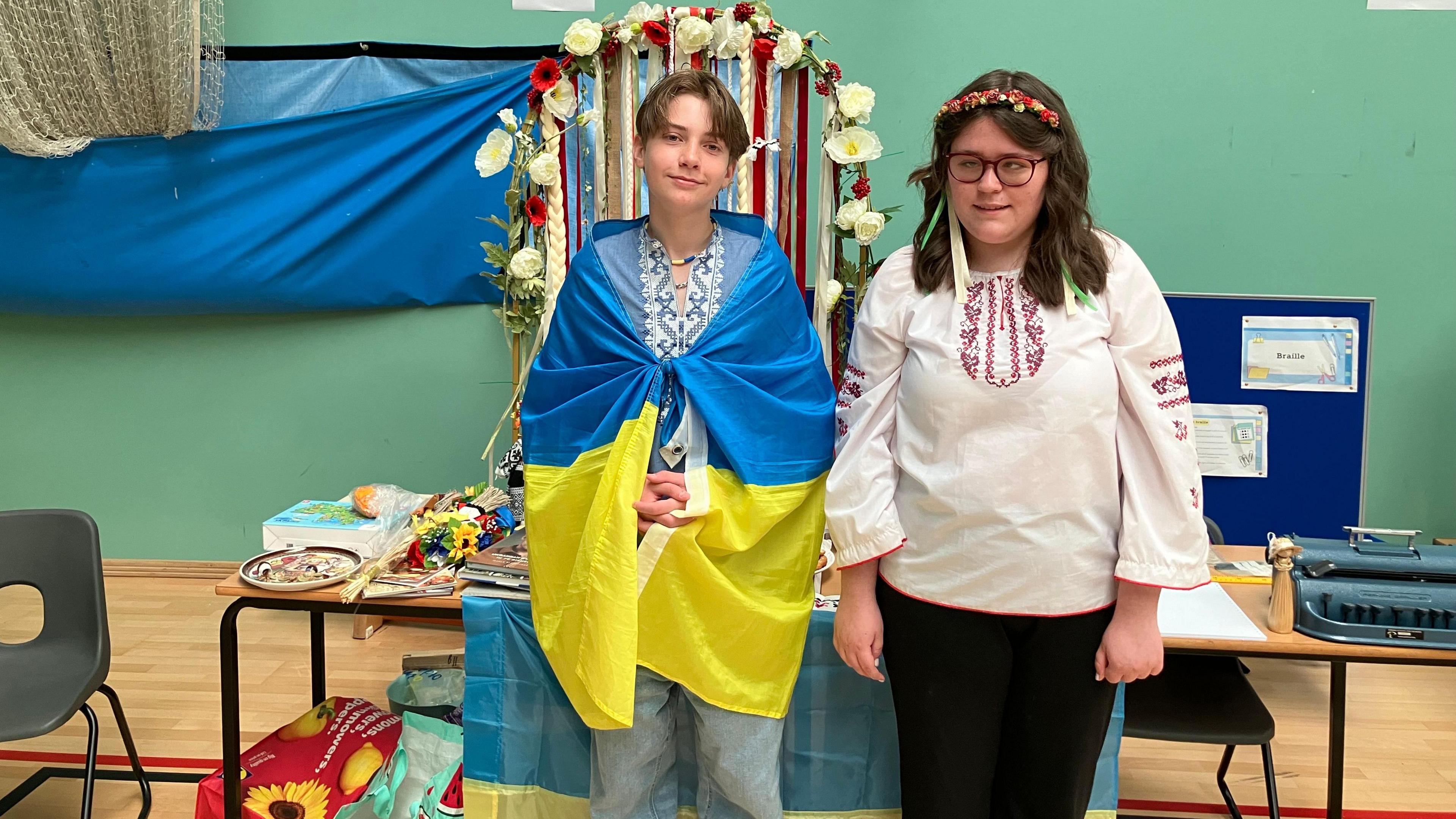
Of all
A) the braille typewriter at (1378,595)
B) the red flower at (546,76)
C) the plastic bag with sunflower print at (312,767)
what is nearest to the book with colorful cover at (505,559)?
the plastic bag with sunflower print at (312,767)

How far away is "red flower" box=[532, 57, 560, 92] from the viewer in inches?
82.7

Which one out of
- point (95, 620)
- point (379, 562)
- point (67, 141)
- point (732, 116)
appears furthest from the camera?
point (67, 141)

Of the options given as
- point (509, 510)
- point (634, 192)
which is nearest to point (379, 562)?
point (509, 510)

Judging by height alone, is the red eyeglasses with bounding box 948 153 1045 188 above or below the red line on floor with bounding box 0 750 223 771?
above

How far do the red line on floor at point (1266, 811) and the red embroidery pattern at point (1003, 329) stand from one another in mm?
1570

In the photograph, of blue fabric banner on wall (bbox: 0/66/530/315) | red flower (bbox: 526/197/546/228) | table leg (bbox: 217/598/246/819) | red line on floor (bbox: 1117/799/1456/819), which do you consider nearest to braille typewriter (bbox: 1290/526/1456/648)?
red line on floor (bbox: 1117/799/1456/819)

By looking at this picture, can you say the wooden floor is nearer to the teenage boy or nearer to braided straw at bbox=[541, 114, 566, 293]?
the teenage boy

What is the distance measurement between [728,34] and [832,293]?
59 cm

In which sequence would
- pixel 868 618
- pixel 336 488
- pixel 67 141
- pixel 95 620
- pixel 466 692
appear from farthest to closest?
pixel 336 488
pixel 67 141
pixel 95 620
pixel 466 692
pixel 868 618

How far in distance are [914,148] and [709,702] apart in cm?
237

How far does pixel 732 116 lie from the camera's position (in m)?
1.66

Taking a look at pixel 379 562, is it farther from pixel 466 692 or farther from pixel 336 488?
pixel 336 488

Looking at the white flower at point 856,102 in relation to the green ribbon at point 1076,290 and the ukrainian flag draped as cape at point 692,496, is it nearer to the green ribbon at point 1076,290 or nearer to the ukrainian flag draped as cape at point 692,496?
the ukrainian flag draped as cape at point 692,496

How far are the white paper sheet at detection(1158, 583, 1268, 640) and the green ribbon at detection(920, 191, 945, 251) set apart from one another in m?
0.82
